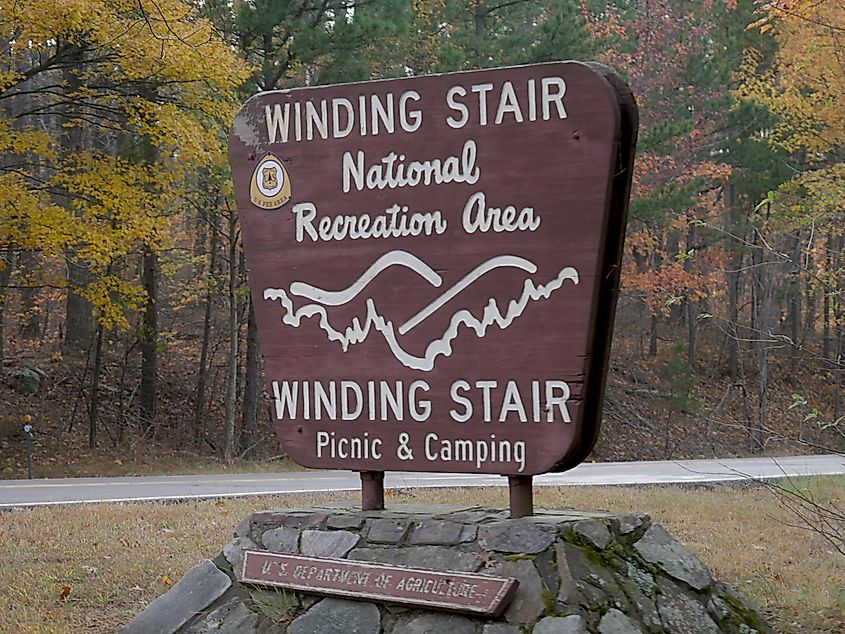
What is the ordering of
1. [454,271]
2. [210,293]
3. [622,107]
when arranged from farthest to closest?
1. [210,293]
2. [454,271]
3. [622,107]

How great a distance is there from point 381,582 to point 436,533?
344 mm

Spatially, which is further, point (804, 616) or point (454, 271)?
point (804, 616)

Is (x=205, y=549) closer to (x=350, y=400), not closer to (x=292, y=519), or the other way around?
(x=292, y=519)

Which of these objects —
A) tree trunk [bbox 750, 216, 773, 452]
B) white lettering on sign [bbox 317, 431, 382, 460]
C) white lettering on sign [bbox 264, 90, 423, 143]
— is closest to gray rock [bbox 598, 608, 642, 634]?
white lettering on sign [bbox 317, 431, 382, 460]

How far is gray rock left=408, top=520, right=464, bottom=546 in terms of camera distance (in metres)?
4.86

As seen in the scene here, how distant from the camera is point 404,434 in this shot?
16.6 feet

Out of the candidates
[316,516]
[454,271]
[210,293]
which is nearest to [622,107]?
[454,271]

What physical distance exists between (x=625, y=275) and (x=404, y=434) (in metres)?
20.3

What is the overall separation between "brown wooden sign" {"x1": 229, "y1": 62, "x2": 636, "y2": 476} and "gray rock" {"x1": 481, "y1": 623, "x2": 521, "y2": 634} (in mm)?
678

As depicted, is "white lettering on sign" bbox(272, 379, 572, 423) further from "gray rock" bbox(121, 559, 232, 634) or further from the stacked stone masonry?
"gray rock" bbox(121, 559, 232, 634)

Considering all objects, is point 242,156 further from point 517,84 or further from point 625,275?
point 625,275

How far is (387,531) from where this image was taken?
5.03 m

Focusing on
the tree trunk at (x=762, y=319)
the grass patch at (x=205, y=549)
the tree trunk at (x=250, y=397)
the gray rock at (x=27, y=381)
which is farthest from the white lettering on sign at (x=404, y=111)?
the tree trunk at (x=762, y=319)

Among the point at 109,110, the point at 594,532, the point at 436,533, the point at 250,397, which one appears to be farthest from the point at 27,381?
the point at 594,532
